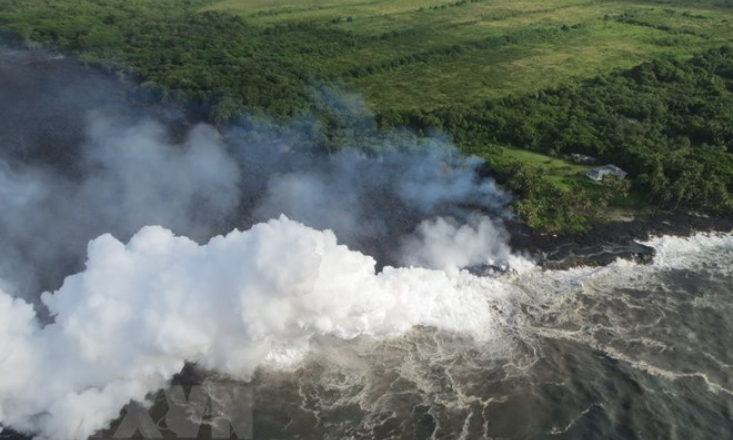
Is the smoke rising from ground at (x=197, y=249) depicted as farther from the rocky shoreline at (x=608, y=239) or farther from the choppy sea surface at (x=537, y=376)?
the rocky shoreline at (x=608, y=239)

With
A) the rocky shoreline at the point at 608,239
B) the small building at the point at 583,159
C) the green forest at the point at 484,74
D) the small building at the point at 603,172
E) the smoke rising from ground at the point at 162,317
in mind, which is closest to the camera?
the smoke rising from ground at the point at 162,317

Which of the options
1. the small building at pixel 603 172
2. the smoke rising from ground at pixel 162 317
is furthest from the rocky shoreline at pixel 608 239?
the smoke rising from ground at pixel 162 317

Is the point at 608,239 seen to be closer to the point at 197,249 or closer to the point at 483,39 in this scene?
the point at 197,249

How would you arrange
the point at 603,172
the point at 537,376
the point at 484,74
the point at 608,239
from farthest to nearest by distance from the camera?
the point at 484,74
the point at 603,172
the point at 608,239
the point at 537,376

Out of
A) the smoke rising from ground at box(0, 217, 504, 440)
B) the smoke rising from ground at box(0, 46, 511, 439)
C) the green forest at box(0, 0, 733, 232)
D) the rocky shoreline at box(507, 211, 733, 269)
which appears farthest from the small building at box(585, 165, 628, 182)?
the smoke rising from ground at box(0, 217, 504, 440)

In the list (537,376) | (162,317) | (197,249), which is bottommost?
(537,376)

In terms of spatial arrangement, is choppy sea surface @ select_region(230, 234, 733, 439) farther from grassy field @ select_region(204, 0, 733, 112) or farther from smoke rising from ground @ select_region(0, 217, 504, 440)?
grassy field @ select_region(204, 0, 733, 112)

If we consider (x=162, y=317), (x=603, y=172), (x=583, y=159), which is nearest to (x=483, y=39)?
(x=583, y=159)
